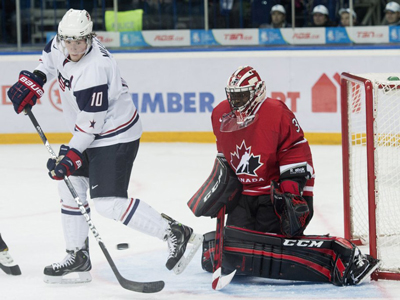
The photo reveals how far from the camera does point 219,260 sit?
304 centimetres

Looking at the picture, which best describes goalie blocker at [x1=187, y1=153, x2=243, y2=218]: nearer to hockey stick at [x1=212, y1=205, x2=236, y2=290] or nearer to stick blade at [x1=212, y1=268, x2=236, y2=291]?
hockey stick at [x1=212, y1=205, x2=236, y2=290]

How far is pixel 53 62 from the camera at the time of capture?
3209 mm

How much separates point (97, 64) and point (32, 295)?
2.87ft

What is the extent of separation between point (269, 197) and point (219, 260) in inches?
12.9

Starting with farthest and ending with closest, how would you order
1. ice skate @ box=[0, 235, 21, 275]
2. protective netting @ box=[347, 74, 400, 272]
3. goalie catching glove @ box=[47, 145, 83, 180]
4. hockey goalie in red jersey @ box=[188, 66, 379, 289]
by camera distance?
ice skate @ box=[0, 235, 21, 275] → protective netting @ box=[347, 74, 400, 272] → hockey goalie in red jersey @ box=[188, 66, 379, 289] → goalie catching glove @ box=[47, 145, 83, 180]

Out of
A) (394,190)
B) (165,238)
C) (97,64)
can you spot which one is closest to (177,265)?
(165,238)

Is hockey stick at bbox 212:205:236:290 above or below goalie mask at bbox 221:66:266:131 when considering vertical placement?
below

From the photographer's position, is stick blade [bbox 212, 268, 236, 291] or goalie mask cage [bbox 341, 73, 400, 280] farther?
goalie mask cage [bbox 341, 73, 400, 280]

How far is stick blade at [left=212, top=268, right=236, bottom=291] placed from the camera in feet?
9.75

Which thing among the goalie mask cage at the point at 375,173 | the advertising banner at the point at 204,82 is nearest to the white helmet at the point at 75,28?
the goalie mask cage at the point at 375,173

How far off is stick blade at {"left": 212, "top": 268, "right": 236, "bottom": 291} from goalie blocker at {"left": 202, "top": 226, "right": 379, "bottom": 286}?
8cm

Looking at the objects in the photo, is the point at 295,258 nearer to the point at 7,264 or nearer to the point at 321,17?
the point at 7,264

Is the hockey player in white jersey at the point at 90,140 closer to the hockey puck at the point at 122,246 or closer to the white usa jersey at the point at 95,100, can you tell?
the white usa jersey at the point at 95,100

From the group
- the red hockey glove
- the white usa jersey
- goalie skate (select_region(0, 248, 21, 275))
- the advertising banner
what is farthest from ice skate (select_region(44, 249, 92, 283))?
the advertising banner
